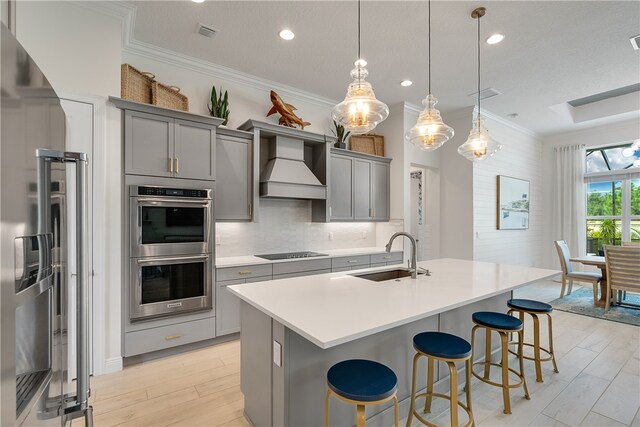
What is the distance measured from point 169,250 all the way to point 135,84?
1.63 meters

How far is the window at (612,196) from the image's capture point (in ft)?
19.3

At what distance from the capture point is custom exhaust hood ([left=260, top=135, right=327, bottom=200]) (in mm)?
3736

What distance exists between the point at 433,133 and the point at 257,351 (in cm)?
220

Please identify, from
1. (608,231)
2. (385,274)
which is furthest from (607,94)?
(385,274)

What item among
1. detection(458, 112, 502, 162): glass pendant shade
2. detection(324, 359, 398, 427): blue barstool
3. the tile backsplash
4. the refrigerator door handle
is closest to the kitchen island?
detection(324, 359, 398, 427): blue barstool

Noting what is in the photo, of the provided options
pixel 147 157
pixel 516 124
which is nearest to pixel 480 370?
pixel 147 157

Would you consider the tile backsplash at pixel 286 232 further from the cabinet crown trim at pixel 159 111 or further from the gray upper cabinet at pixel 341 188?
the cabinet crown trim at pixel 159 111

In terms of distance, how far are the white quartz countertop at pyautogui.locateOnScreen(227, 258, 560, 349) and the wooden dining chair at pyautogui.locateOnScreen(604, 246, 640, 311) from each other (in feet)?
9.07

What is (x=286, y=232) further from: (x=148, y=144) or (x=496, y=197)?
(x=496, y=197)

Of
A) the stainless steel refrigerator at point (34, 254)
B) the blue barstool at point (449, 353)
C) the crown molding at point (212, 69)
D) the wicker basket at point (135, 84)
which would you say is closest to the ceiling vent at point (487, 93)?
the crown molding at point (212, 69)

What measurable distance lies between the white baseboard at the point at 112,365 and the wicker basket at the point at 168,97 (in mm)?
2372

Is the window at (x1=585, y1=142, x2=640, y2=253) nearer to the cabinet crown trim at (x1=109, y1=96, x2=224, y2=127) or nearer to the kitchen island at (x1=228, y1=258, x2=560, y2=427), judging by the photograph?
the kitchen island at (x1=228, y1=258, x2=560, y2=427)

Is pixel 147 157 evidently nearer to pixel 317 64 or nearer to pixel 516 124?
pixel 317 64

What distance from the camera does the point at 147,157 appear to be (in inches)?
113
